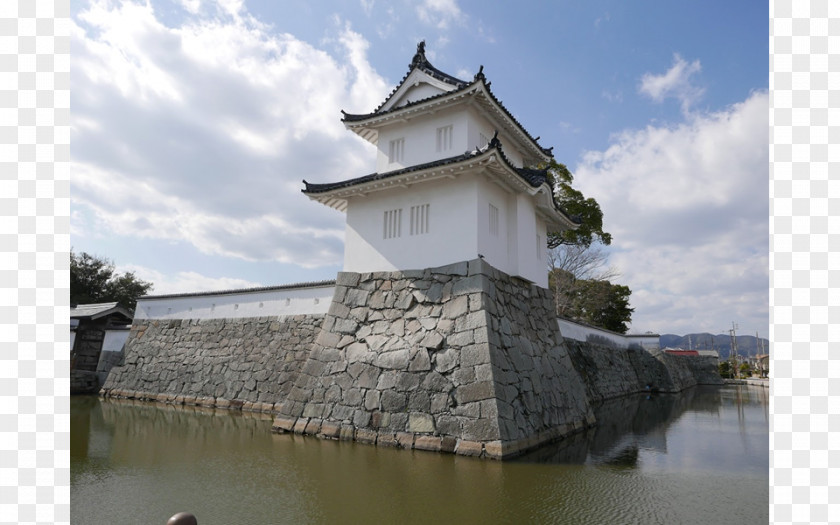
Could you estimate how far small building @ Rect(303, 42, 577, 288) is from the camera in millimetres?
7809

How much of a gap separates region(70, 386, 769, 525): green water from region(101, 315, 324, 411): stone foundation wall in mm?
2403

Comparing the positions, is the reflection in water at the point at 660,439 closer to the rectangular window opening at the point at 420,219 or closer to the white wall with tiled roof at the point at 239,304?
the rectangular window opening at the point at 420,219

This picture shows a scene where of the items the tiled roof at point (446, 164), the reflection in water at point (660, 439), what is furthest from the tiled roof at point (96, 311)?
the reflection in water at point (660, 439)

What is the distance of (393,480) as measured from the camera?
509 centimetres

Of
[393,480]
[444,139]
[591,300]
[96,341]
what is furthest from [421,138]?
[591,300]

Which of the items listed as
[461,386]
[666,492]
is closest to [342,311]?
[461,386]

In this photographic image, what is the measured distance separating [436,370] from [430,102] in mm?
4947

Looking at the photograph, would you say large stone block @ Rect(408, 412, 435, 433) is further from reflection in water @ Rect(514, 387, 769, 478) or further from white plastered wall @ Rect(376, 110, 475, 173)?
white plastered wall @ Rect(376, 110, 475, 173)

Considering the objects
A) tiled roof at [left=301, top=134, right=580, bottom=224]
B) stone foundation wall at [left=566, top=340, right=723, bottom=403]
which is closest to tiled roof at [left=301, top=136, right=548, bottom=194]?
tiled roof at [left=301, top=134, right=580, bottom=224]

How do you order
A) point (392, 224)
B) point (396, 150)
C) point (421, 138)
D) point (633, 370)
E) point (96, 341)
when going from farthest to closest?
point (633, 370), point (96, 341), point (396, 150), point (421, 138), point (392, 224)

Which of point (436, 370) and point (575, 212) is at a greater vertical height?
point (575, 212)

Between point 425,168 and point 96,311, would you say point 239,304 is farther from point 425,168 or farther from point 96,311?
point 425,168

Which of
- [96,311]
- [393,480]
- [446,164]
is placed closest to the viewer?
[393,480]

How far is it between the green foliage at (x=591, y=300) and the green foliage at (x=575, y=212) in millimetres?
1676
